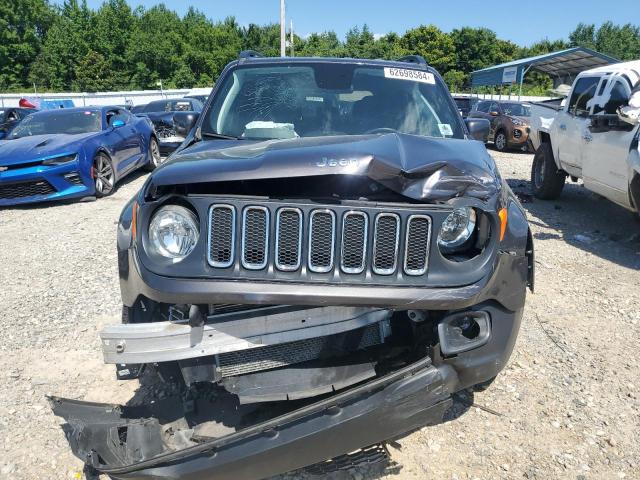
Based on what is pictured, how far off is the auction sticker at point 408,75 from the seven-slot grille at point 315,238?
1.98 m

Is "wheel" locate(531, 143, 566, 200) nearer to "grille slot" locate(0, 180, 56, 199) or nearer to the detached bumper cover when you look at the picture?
the detached bumper cover

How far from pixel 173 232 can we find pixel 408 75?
2309 millimetres

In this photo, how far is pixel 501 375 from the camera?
3359 mm

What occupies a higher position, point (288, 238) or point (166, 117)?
point (288, 238)

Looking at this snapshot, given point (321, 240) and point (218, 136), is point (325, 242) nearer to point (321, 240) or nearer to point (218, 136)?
point (321, 240)

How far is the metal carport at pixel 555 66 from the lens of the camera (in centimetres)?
2311

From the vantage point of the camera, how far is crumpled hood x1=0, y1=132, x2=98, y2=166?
781cm

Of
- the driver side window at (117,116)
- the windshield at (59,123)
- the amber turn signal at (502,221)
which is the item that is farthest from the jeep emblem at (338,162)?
the driver side window at (117,116)

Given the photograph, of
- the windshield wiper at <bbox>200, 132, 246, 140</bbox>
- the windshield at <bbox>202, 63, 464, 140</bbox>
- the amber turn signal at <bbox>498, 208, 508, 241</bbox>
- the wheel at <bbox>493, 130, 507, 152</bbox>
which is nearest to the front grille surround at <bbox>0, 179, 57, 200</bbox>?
the windshield at <bbox>202, 63, 464, 140</bbox>

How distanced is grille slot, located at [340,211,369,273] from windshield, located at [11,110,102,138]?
8.37 metres

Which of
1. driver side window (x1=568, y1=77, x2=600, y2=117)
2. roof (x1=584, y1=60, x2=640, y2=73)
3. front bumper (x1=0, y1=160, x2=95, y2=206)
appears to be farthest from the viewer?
front bumper (x1=0, y1=160, x2=95, y2=206)

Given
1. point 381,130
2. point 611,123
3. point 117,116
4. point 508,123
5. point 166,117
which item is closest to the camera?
point 381,130

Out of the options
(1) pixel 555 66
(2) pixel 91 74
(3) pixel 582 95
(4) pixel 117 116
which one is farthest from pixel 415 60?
(2) pixel 91 74

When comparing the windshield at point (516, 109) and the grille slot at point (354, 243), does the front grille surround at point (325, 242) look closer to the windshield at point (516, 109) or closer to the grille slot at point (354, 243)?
the grille slot at point (354, 243)
